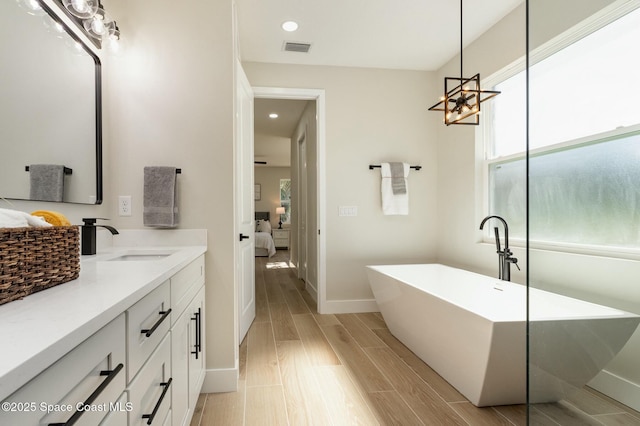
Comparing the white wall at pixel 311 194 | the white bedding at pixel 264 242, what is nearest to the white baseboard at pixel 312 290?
the white wall at pixel 311 194

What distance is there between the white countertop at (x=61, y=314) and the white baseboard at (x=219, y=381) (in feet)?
3.97

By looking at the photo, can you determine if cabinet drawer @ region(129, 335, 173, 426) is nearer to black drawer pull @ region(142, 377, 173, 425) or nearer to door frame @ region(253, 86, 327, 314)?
black drawer pull @ region(142, 377, 173, 425)

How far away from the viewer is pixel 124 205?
2.08m

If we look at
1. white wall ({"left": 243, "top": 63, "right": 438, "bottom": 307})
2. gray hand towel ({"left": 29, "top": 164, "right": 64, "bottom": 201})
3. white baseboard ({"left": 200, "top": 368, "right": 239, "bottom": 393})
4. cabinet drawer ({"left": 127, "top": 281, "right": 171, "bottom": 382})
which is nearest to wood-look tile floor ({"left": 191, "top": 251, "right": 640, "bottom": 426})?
white baseboard ({"left": 200, "top": 368, "right": 239, "bottom": 393})

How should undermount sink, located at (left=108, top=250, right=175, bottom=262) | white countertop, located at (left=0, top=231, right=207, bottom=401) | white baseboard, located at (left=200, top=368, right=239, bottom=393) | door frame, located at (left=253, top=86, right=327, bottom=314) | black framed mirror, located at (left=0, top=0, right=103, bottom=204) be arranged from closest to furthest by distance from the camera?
white countertop, located at (left=0, top=231, right=207, bottom=401), black framed mirror, located at (left=0, top=0, right=103, bottom=204), undermount sink, located at (left=108, top=250, right=175, bottom=262), white baseboard, located at (left=200, top=368, right=239, bottom=393), door frame, located at (left=253, top=86, right=327, bottom=314)

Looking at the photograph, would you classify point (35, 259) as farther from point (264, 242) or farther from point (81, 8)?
point (264, 242)

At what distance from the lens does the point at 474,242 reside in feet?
10.8

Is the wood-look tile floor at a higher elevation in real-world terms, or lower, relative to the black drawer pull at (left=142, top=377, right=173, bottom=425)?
lower

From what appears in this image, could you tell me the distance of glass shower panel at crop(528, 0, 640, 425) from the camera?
0.79 meters

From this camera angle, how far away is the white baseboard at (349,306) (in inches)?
149

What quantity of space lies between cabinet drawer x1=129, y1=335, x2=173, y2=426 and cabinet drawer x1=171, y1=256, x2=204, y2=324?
0.50ft

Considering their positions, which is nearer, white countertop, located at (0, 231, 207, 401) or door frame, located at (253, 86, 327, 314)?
white countertop, located at (0, 231, 207, 401)

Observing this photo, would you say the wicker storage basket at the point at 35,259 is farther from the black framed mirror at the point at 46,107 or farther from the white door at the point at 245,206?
the white door at the point at 245,206

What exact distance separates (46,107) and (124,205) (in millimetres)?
745
